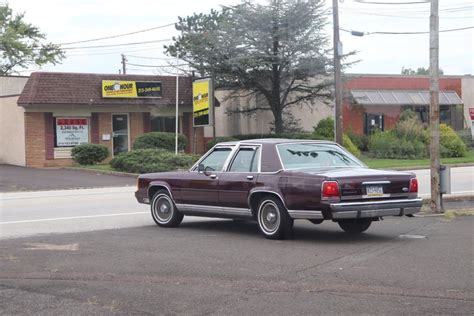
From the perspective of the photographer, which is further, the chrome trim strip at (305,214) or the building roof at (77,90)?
the building roof at (77,90)

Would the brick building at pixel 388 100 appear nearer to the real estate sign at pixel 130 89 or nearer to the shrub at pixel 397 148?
the shrub at pixel 397 148

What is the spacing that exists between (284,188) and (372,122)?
126ft

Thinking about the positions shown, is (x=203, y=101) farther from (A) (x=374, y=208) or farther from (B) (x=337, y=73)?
(A) (x=374, y=208)

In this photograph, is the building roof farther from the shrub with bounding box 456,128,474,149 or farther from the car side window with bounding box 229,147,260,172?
the car side window with bounding box 229,147,260,172

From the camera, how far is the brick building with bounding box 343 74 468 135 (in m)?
46.0

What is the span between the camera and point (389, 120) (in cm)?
4772

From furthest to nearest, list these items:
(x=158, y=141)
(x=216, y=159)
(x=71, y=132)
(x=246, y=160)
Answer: (x=71, y=132)
(x=158, y=141)
(x=216, y=159)
(x=246, y=160)

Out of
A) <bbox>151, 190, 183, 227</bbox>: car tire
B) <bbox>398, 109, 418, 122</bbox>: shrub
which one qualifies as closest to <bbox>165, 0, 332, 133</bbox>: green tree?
<bbox>398, 109, 418, 122</bbox>: shrub

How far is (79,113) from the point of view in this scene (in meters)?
33.4

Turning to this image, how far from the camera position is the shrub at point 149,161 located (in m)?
28.0

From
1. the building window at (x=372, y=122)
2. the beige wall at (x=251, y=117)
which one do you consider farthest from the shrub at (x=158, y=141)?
the building window at (x=372, y=122)

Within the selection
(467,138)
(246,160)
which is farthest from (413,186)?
(467,138)

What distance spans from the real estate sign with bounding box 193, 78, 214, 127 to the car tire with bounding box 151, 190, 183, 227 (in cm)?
2007

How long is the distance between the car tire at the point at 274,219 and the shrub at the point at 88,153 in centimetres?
2276
